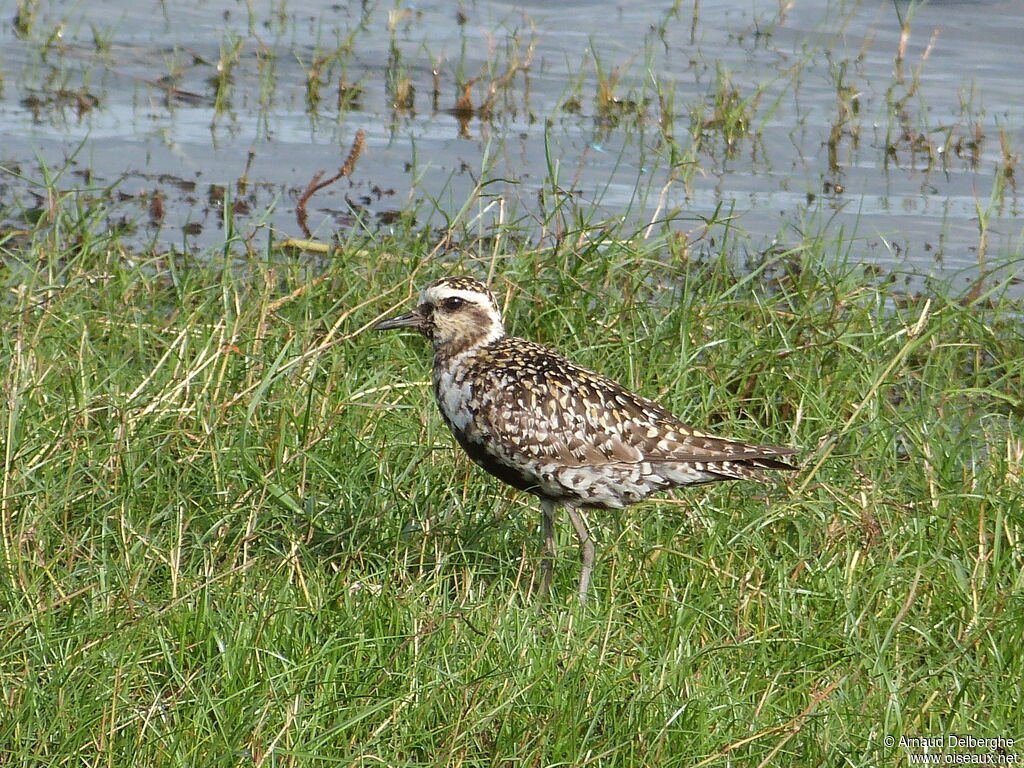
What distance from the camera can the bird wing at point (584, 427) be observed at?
5.29 meters

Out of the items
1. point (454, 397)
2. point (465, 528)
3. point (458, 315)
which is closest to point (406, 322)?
point (458, 315)

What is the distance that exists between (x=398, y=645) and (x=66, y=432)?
1688 mm

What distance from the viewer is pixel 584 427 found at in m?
5.37

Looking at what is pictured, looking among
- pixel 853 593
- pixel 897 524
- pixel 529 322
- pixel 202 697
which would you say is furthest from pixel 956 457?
pixel 202 697

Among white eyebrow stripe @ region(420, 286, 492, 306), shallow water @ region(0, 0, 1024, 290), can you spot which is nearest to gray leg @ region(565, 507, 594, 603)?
white eyebrow stripe @ region(420, 286, 492, 306)

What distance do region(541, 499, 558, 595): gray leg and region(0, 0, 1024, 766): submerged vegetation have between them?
0.21 ft

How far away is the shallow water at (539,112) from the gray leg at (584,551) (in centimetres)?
370

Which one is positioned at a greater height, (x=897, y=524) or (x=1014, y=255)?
(x=1014, y=255)

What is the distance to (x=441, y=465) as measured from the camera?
589 cm

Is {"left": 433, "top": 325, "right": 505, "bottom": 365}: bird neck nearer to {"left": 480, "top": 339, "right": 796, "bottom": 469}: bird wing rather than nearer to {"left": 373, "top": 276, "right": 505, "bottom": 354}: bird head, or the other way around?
{"left": 373, "top": 276, "right": 505, "bottom": 354}: bird head

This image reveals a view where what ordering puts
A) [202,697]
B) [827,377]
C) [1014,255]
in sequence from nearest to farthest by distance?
1. [202,697]
2. [827,377]
3. [1014,255]

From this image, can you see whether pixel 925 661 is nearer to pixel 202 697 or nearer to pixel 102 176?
pixel 202 697

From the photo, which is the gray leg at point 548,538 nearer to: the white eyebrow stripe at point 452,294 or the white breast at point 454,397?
the white breast at point 454,397

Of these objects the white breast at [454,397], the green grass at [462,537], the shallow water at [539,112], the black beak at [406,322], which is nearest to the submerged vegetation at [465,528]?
the green grass at [462,537]
